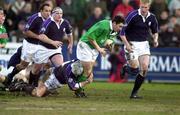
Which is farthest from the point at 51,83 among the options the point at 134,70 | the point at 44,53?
the point at 134,70

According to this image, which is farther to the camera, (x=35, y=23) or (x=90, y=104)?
(x=35, y=23)

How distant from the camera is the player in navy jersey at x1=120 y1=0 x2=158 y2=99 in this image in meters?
17.6

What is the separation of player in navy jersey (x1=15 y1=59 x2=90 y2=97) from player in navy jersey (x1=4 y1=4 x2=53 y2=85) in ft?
4.27

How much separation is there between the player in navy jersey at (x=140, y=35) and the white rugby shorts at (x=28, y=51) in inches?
100

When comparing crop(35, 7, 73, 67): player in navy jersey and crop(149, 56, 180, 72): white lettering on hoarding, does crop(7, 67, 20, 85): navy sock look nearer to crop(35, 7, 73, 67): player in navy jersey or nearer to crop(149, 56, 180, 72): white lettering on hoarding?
crop(35, 7, 73, 67): player in navy jersey

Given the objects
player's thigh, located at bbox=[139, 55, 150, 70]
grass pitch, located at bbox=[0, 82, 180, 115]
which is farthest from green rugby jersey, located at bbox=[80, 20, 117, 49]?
grass pitch, located at bbox=[0, 82, 180, 115]

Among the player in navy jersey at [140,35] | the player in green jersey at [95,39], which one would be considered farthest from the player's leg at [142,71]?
the player in green jersey at [95,39]

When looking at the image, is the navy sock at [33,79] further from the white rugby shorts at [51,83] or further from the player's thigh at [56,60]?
the white rugby shorts at [51,83]

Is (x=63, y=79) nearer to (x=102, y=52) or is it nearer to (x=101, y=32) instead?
(x=102, y=52)

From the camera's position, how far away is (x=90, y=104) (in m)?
15.5

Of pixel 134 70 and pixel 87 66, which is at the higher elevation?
pixel 87 66

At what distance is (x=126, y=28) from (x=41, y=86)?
2.62 m

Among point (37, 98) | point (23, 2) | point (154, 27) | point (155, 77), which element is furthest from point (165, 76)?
point (37, 98)

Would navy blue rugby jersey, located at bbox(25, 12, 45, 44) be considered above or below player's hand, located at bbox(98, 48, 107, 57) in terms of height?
above
